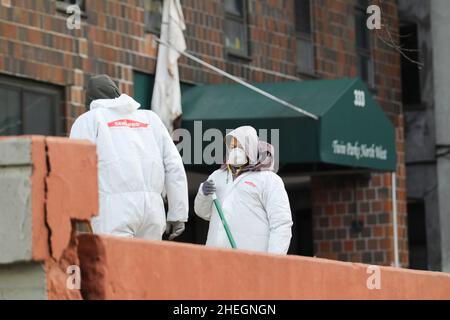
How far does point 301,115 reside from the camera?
18625 millimetres

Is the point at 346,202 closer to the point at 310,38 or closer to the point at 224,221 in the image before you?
the point at 310,38

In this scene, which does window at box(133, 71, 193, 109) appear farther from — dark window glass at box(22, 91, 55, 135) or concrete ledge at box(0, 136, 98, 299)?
concrete ledge at box(0, 136, 98, 299)

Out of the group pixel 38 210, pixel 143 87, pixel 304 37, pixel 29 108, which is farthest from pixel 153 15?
pixel 38 210

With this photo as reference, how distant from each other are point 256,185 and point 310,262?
154cm

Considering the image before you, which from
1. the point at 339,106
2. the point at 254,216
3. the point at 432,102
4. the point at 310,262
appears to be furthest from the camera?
the point at 432,102

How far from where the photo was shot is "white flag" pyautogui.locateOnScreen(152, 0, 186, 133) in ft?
58.3

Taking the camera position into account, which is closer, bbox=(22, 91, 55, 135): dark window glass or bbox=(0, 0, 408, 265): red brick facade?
bbox=(22, 91, 55, 135): dark window glass

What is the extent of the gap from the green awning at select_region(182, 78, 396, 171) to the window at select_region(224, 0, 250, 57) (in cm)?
107

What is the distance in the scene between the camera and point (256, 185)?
33.1ft

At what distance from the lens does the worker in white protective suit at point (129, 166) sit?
9047 mm

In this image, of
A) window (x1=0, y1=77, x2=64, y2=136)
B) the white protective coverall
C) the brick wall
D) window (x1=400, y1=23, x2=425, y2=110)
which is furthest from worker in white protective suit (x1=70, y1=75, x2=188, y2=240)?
window (x1=400, y1=23, x2=425, y2=110)

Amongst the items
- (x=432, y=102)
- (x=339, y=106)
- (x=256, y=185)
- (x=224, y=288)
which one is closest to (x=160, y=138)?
(x=256, y=185)

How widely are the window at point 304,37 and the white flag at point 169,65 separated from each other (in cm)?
430

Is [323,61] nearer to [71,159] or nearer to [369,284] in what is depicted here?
[369,284]
